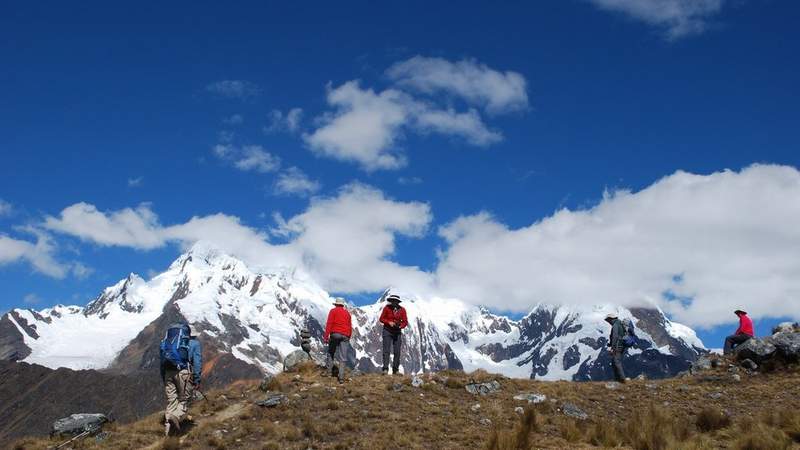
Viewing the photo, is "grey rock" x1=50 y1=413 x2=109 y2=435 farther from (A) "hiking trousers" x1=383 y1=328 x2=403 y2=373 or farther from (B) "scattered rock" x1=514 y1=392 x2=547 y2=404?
(B) "scattered rock" x1=514 y1=392 x2=547 y2=404

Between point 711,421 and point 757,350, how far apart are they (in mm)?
10358

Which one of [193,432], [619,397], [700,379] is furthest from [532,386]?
[193,432]

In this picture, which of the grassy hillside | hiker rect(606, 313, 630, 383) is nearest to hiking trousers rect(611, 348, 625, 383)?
hiker rect(606, 313, 630, 383)

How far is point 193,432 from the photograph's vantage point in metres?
17.5

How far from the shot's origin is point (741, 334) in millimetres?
28688

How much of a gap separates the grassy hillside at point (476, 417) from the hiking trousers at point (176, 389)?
0.60 m

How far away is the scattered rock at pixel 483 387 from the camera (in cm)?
2123

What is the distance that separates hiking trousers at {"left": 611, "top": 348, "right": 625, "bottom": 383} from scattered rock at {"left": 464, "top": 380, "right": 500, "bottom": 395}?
5.22 meters

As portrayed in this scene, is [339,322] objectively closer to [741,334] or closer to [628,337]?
[628,337]

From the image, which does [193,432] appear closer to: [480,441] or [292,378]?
[292,378]

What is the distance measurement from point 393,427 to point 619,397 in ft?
27.0

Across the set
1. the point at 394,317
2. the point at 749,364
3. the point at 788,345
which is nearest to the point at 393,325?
the point at 394,317

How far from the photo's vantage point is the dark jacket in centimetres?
2472

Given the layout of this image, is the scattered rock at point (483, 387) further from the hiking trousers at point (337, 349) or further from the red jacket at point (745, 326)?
the red jacket at point (745, 326)
